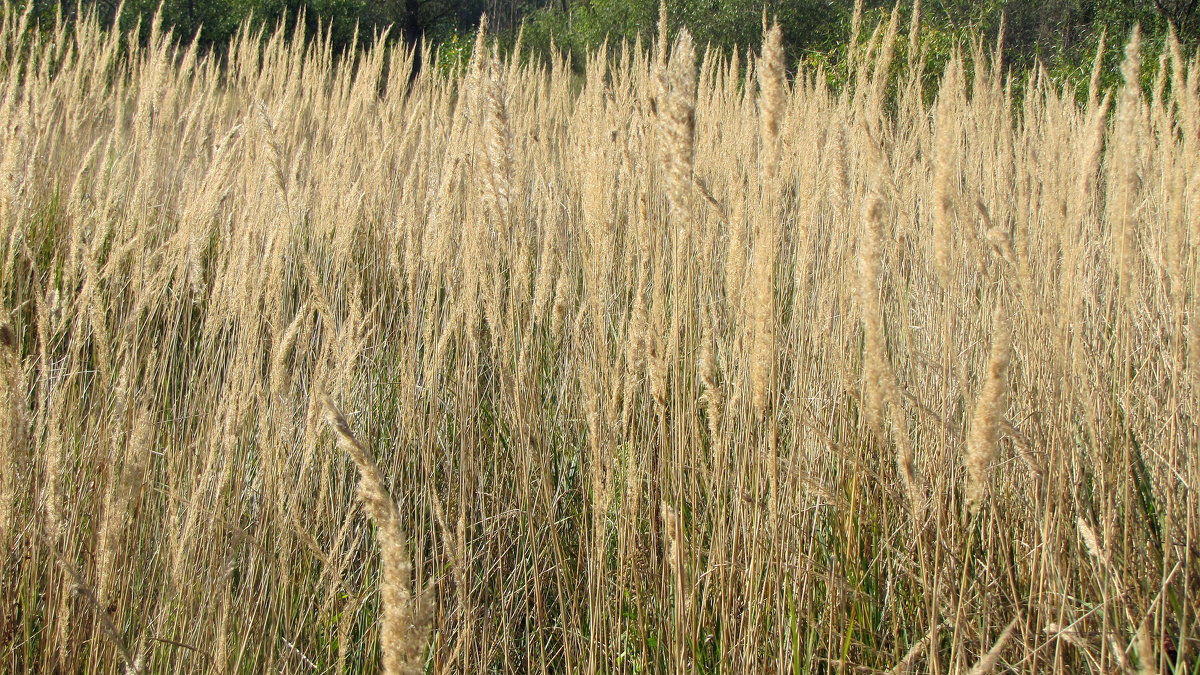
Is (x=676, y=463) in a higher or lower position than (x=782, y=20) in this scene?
lower

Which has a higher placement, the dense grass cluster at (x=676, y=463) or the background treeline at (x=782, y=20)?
the background treeline at (x=782, y=20)

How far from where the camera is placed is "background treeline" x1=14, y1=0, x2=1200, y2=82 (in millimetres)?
9562

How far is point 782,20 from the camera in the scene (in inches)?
529

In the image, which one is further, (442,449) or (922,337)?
(922,337)

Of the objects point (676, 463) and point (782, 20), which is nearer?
point (676, 463)

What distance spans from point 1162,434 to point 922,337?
0.67 metres

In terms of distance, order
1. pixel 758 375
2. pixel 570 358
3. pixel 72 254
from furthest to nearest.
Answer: pixel 570 358 → pixel 72 254 → pixel 758 375

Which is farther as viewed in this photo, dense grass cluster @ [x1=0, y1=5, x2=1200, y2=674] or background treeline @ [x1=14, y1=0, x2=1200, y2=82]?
background treeline @ [x1=14, y1=0, x2=1200, y2=82]

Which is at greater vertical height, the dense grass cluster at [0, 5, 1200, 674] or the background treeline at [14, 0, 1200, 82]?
the background treeline at [14, 0, 1200, 82]

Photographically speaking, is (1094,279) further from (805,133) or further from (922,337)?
(805,133)

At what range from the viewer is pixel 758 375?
90cm

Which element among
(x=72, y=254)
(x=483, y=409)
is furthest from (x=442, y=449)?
(x=72, y=254)

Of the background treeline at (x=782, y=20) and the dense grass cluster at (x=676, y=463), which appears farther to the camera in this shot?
the background treeline at (x=782, y=20)

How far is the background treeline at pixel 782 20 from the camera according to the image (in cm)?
956
